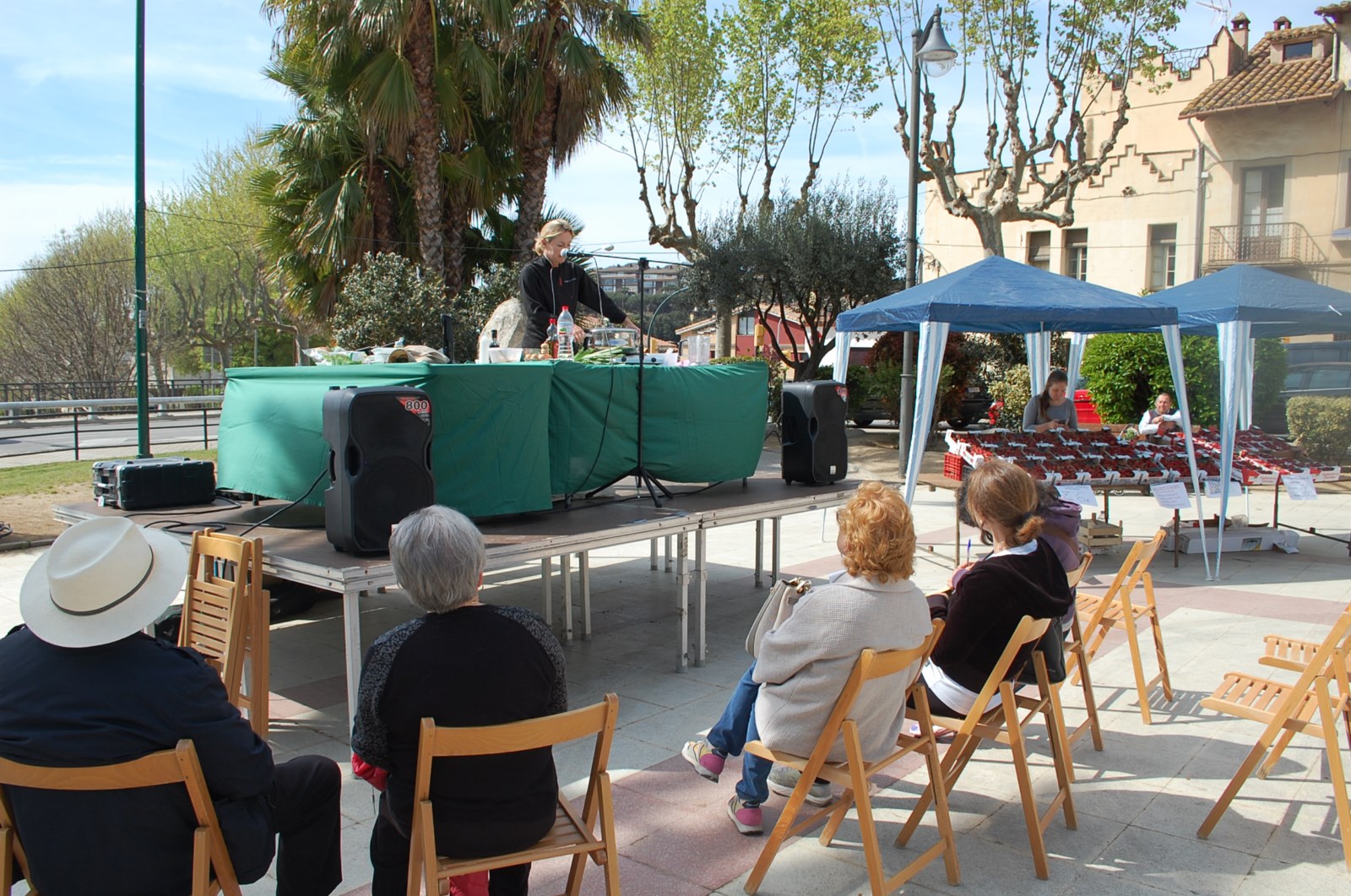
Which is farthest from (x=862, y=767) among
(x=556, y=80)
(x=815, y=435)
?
(x=556, y=80)

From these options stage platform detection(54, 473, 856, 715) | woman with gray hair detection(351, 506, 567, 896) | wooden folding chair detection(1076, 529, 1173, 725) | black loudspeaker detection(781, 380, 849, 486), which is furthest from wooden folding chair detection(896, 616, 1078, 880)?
black loudspeaker detection(781, 380, 849, 486)

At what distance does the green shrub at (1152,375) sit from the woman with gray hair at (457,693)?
14.4m

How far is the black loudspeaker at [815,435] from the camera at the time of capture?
6.02 metres

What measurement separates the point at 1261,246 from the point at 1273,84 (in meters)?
3.95

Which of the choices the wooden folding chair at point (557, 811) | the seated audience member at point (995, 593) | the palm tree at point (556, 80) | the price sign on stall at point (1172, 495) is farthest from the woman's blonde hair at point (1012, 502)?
the palm tree at point (556, 80)

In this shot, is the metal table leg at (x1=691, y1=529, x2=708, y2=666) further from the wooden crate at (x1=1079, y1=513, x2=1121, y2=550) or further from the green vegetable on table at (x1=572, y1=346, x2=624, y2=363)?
the wooden crate at (x1=1079, y1=513, x2=1121, y2=550)

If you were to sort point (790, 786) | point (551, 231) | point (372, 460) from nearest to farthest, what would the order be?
1. point (790, 786)
2. point (372, 460)
3. point (551, 231)

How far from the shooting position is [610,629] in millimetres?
5824

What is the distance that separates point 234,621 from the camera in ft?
10.6

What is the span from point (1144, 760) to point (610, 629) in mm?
3094

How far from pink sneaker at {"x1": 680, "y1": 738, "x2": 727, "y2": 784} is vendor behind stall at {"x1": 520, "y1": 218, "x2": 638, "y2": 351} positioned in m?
2.86

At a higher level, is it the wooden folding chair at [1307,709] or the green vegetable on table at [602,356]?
the green vegetable on table at [602,356]

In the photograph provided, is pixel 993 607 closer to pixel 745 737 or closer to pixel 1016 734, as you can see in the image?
pixel 1016 734

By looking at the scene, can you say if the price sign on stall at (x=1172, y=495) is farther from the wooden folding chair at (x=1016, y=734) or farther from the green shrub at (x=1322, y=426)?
the green shrub at (x=1322, y=426)
